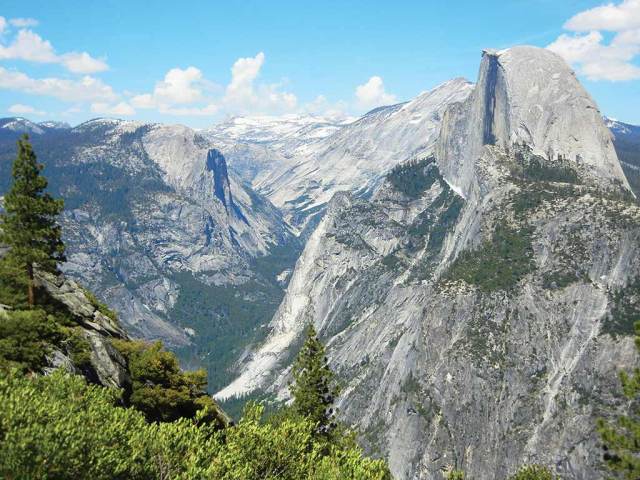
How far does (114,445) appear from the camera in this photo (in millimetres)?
24375

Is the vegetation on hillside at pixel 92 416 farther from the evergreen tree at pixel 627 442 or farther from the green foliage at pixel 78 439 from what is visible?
the evergreen tree at pixel 627 442

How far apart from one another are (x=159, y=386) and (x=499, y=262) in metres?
152

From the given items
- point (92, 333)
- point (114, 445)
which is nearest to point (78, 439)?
point (114, 445)

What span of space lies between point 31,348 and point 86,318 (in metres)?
17.1

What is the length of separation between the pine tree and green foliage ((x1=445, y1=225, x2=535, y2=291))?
145187 mm

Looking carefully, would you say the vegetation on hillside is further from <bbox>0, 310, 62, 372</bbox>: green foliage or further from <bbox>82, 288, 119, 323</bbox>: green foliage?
<bbox>82, 288, 119, 323</bbox>: green foliage

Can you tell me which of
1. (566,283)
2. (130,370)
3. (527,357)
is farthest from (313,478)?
(566,283)

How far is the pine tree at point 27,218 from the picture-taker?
1865 inches

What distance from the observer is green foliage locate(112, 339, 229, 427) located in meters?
46.5

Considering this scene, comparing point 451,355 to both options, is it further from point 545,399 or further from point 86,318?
point 86,318

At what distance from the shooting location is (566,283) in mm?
165000

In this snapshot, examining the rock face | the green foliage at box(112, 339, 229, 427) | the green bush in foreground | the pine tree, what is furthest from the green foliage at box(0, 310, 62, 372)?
the green foliage at box(112, 339, 229, 427)

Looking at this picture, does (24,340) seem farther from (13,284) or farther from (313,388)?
(313,388)

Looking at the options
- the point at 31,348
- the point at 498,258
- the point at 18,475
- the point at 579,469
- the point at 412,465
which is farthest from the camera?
the point at 498,258
